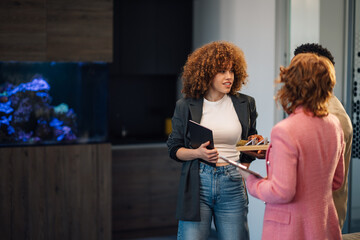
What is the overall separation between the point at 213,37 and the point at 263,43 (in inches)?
35.7

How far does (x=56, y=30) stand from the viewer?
3.35 meters

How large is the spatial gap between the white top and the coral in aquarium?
1.69m

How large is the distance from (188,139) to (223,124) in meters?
0.19

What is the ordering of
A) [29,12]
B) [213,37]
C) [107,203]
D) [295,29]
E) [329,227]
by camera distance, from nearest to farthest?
1. [329,227]
2. [295,29]
3. [29,12]
4. [107,203]
5. [213,37]

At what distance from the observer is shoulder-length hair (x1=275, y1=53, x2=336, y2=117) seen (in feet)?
4.49

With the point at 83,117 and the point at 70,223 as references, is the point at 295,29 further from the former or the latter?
the point at 70,223

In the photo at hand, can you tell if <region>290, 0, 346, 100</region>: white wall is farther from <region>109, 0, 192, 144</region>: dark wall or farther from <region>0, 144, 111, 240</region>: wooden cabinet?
<region>0, 144, 111, 240</region>: wooden cabinet

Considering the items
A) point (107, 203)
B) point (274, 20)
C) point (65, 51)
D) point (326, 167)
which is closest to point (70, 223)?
point (107, 203)

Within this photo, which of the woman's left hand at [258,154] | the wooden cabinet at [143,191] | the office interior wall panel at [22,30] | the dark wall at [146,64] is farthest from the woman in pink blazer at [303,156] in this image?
the dark wall at [146,64]

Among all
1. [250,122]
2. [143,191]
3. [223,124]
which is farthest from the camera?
[143,191]

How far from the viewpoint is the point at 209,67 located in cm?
204

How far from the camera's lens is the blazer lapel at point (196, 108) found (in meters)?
2.03

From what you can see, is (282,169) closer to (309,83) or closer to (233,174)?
(309,83)

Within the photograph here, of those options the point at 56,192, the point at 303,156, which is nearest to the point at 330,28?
the point at 303,156
